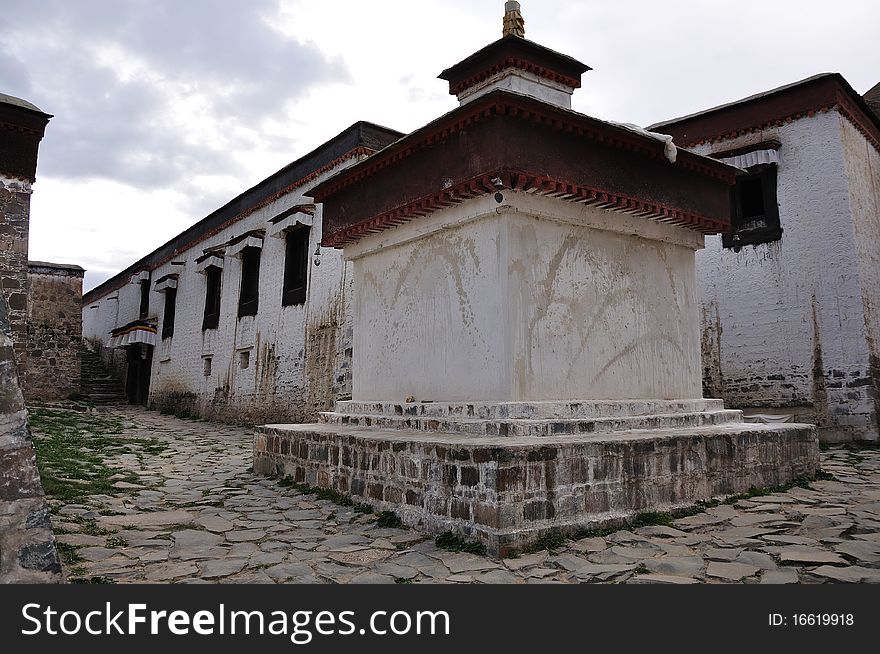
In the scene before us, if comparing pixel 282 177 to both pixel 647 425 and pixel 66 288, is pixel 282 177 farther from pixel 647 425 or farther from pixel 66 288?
pixel 647 425

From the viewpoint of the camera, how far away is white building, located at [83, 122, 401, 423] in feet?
42.8

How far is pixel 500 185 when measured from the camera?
5.54m

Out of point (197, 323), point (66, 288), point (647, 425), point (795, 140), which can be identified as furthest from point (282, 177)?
point (647, 425)

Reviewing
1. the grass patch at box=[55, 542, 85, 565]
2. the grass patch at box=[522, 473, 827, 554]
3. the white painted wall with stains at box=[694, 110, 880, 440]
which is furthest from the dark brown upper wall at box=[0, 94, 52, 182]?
the white painted wall with stains at box=[694, 110, 880, 440]

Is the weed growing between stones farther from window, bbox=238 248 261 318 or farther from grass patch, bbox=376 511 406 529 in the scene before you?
window, bbox=238 248 261 318

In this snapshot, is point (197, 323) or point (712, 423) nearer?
point (712, 423)

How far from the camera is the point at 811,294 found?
1097cm

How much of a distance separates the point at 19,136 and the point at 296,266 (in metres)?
5.98

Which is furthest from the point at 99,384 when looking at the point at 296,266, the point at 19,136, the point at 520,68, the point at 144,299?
the point at 520,68

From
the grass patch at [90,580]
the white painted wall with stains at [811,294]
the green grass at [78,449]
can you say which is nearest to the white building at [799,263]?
the white painted wall with stains at [811,294]

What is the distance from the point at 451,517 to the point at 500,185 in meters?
2.79

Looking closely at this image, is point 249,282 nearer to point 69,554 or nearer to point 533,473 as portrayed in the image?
point 69,554

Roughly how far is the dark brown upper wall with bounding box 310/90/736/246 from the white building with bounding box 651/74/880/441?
15.7 feet

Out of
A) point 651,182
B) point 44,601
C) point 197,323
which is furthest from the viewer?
point 197,323
